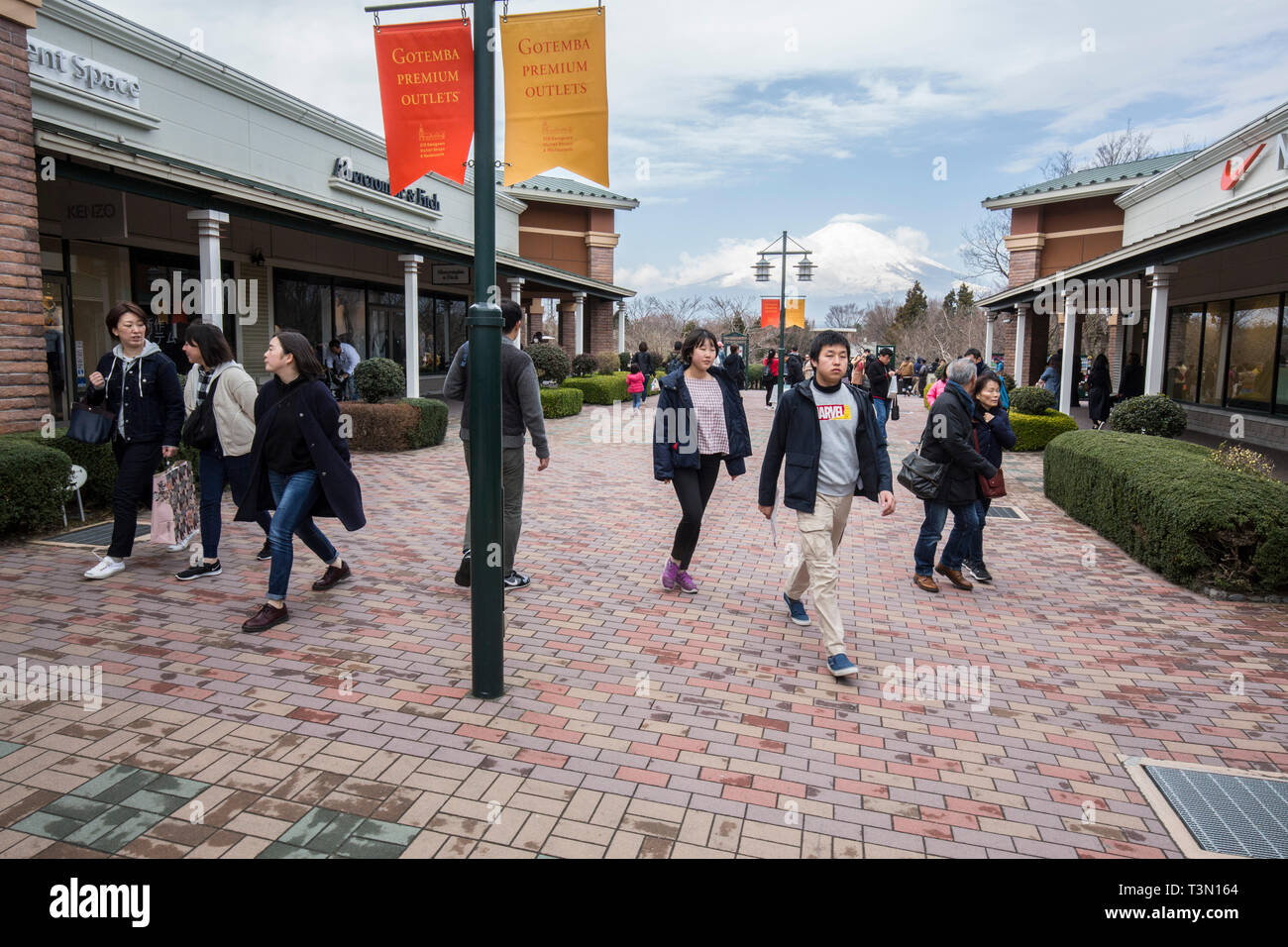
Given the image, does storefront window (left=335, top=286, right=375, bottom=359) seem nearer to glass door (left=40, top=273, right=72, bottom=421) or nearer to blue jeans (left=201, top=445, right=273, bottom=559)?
glass door (left=40, top=273, right=72, bottom=421)

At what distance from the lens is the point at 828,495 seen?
4.95m

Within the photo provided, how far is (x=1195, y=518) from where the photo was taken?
639 centimetres

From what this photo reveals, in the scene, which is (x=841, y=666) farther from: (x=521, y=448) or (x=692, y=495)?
(x=521, y=448)

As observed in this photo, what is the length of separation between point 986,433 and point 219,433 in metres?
5.77

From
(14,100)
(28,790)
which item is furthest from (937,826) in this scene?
(14,100)

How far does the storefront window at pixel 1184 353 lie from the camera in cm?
1944

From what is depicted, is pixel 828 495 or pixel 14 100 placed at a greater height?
pixel 14 100

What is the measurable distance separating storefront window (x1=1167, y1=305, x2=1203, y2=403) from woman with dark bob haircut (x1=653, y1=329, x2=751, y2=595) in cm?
1752

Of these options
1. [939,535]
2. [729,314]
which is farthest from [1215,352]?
[729,314]

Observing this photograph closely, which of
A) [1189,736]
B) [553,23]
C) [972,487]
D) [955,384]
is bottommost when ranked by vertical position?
[1189,736]

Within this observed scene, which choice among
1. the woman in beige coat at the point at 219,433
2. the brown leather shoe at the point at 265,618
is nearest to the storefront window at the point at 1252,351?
the woman in beige coat at the point at 219,433

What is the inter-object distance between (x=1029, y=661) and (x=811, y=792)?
2337 millimetres

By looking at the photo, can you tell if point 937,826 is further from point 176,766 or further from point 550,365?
point 550,365

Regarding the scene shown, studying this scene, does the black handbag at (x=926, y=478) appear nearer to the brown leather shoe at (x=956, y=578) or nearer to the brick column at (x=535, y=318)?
the brown leather shoe at (x=956, y=578)
